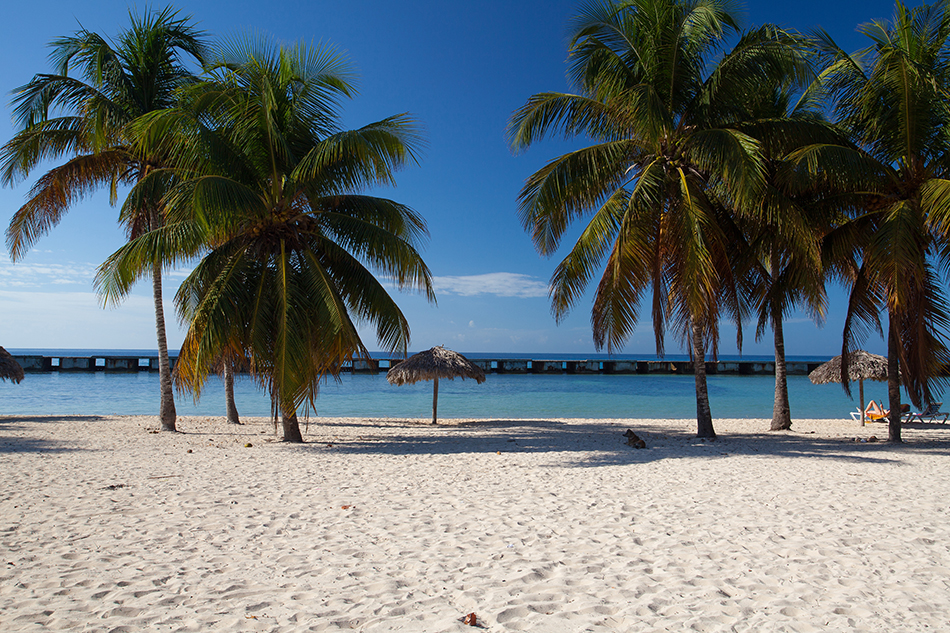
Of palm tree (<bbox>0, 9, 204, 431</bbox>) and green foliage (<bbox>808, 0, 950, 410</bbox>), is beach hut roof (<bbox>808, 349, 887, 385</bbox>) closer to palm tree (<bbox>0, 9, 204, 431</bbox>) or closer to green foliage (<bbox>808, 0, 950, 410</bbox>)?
green foliage (<bbox>808, 0, 950, 410</bbox>)

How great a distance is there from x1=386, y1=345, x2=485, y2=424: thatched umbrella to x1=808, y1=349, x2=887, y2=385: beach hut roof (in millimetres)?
9470

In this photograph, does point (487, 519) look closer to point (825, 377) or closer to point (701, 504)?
point (701, 504)

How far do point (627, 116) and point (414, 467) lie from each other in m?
6.70

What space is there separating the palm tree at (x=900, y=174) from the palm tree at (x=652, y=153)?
3.81 ft

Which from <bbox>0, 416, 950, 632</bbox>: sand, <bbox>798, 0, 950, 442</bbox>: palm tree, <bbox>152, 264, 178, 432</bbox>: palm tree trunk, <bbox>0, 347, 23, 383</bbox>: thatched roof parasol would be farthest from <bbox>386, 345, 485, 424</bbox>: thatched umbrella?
<bbox>0, 347, 23, 383</bbox>: thatched roof parasol

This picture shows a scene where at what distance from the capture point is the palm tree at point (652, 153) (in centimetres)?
876

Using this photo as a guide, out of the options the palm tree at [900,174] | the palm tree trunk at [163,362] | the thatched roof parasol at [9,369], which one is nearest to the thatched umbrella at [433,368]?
the palm tree trunk at [163,362]

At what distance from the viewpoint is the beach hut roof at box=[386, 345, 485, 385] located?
1427 centimetres

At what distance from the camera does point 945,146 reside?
8.91 metres

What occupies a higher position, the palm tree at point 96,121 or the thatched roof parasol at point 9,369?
the palm tree at point 96,121

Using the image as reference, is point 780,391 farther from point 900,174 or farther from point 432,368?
point 432,368

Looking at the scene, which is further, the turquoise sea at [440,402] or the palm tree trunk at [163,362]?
the turquoise sea at [440,402]

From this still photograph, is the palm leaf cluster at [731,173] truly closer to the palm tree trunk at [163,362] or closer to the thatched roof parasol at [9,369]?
the palm tree trunk at [163,362]

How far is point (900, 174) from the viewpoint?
9156 millimetres
